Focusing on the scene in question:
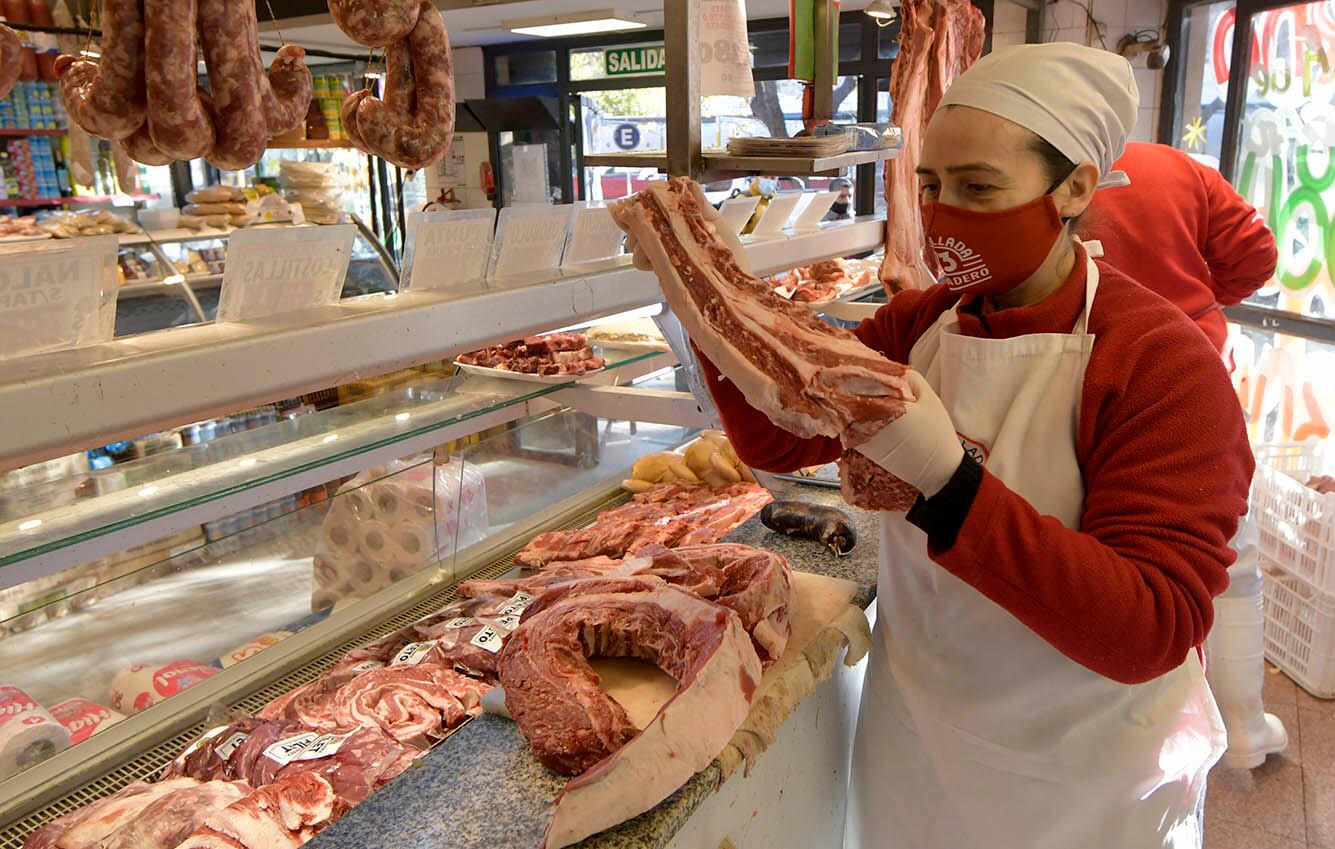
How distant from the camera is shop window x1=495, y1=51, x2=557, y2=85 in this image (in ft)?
37.9

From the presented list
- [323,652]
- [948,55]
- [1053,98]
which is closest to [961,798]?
[1053,98]

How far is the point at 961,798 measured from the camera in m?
1.96

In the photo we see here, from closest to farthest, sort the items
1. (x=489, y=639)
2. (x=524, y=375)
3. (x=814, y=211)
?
(x=489, y=639)
(x=524, y=375)
(x=814, y=211)

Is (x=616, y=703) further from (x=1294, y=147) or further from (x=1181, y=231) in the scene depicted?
(x=1294, y=147)

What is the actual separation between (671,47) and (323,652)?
1767 mm

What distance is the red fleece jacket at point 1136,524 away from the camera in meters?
1.43

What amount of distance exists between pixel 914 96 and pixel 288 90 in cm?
305

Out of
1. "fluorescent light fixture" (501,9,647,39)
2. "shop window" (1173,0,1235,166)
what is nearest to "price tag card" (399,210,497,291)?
"shop window" (1173,0,1235,166)

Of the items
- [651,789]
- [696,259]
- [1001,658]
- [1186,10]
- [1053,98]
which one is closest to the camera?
[651,789]

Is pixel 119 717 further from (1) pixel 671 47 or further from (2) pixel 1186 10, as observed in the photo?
(2) pixel 1186 10

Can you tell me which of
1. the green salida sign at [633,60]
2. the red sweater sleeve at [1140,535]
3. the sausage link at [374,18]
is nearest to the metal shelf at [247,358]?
the sausage link at [374,18]

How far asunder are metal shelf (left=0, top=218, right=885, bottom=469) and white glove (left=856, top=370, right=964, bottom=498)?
2.82 feet

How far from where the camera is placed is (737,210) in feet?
10.2

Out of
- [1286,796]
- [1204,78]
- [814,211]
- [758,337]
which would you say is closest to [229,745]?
[758,337]
